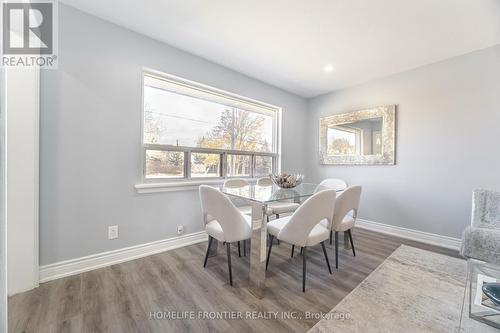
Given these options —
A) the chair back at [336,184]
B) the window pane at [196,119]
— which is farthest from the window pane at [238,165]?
the chair back at [336,184]

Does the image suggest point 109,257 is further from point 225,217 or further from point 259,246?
point 259,246

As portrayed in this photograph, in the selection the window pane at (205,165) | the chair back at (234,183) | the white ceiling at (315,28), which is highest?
the white ceiling at (315,28)

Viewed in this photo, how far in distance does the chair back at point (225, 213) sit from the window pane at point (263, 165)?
1910 mm

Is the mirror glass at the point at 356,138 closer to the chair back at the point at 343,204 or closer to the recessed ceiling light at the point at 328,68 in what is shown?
the recessed ceiling light at the point at 328,68

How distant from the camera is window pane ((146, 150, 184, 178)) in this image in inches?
95.0

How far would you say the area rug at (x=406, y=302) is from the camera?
1.33m

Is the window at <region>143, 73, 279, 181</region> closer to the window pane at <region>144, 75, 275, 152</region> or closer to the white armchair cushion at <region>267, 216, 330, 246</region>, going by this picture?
the window pane at <region>144, 75, 275, 152</region>

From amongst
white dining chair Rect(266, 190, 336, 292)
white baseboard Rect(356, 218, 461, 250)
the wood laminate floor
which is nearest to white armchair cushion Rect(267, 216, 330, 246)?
white dining chair Rect(266, 190, 336, 292)

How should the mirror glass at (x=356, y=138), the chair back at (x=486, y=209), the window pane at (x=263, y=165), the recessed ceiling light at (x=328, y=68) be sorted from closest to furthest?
the chair back at (x=486, y=209)
the recessed ceiling light at (x=328, y=68)
the mirror glass at (x=356, y=138)
the window pane at (x=263, y=165)

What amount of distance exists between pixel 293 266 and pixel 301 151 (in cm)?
266

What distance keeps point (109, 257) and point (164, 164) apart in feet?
3.73

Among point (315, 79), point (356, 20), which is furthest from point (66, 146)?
point (315, 79)

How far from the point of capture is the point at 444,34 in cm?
217

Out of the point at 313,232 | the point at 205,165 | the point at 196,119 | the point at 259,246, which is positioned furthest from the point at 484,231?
the point at 196,119
